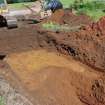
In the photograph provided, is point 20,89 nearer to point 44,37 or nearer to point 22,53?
point 22,53

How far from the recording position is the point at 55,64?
18.4 m

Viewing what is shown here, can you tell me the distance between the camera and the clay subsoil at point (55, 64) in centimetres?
1482

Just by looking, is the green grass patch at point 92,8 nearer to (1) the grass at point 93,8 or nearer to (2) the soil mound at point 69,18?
(1) the grass at point 93,8

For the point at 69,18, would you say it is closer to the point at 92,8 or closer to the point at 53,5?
the point at 53,5

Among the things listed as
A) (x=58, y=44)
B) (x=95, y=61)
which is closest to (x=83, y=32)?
(x=58, y=44)

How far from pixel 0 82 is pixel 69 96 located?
→ 311 centimetres

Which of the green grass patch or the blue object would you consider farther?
the blue object

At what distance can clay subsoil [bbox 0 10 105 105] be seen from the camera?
1482 cm

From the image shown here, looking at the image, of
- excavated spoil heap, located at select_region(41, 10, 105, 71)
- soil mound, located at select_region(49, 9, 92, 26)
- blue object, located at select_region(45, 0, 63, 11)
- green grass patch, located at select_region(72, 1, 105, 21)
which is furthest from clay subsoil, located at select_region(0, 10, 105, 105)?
blue object, located at select_region(45, 0, 63, 11)

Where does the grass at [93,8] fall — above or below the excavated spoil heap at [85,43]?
below

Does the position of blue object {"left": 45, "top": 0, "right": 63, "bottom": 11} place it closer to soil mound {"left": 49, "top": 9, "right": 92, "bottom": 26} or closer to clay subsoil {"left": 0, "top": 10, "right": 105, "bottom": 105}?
soil mound {"left": 49, "top": 9, "right": 92, "bottom": 26}

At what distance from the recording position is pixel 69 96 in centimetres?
1505

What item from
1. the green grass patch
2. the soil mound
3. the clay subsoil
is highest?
the clay subsoil

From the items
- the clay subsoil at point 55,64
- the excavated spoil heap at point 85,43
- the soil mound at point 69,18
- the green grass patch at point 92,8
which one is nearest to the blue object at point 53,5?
the green grass patch at point 92,8
